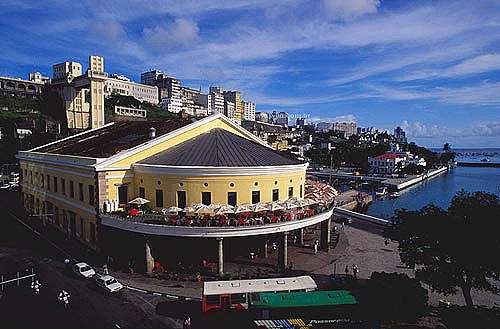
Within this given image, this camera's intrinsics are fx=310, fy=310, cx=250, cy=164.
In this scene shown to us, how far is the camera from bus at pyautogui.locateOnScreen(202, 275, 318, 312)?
74.3 feet

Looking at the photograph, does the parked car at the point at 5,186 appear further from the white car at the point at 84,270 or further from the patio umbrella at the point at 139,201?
the patio umbrella at the point at 139,201

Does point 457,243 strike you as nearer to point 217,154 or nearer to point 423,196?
point 217,154

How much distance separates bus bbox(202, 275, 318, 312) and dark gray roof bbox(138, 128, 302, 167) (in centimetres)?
1366

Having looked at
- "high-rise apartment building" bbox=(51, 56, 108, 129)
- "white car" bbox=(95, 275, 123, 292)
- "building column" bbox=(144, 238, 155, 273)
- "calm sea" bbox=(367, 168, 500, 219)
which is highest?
"high-rise apartment building" bbox=(51, 56, 108, 129)

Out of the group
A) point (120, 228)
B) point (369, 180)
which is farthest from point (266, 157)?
point (369, 180)

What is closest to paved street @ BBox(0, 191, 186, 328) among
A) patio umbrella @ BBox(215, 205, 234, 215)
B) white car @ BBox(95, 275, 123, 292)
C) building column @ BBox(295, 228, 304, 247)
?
white car @ BBox(95, 275, 123, 292)

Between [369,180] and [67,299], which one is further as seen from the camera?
[369,180]

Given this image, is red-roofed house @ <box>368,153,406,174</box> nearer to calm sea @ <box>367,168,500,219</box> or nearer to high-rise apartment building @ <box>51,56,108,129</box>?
calm sea @ <box>367,168,500,219</box>

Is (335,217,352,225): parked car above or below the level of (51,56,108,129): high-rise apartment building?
below

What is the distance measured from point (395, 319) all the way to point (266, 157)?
2194 centimetres

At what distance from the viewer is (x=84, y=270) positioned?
99.9ft

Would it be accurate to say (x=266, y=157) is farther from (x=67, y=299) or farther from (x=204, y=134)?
(x=67, y=299)

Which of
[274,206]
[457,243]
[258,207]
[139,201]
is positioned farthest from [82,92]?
[457,243]

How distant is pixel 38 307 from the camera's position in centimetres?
2459
